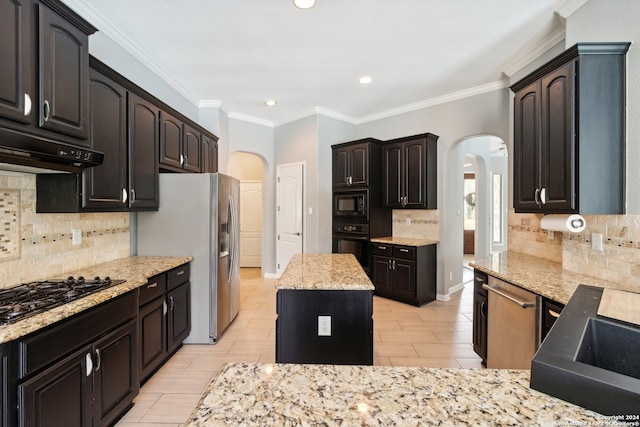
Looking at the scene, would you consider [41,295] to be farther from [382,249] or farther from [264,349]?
[382,249]

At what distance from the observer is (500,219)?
26.2ft

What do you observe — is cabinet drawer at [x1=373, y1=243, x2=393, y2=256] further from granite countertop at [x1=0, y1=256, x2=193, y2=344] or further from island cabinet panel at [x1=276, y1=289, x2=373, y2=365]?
granite countertop at [x1=0, y1=256, x2=193, y2=344]

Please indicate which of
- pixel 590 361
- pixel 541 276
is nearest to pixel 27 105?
pixel 590 361

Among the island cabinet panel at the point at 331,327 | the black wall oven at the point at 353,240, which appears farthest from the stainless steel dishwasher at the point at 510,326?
the black wall oven at the point at 353,240

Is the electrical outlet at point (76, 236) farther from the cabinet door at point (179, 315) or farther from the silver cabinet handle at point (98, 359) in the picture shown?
the silver cabinet handle at point (98, 359)

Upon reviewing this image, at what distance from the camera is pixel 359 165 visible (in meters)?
4.71

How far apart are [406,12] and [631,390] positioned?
8.92ft

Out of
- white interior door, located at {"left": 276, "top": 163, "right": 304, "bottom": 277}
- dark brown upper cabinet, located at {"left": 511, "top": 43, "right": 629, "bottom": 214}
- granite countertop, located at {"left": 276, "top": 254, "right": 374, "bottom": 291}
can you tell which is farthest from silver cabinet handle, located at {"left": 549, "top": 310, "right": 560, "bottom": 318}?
white interior door, located at {"left": 276, "top": 163, "right": 304, "bottom": 277}

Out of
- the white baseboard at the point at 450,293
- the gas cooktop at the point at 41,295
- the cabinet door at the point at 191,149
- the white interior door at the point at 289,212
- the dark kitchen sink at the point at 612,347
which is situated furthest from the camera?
the white interior door at the point at 289,212

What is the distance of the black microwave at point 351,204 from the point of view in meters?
A: 4.62

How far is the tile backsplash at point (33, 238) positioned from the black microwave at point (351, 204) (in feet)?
10.8

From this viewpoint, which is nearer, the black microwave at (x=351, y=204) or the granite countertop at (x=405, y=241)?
the granite countertop at (x=405, y=241)

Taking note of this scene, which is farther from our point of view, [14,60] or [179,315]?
[179,315]

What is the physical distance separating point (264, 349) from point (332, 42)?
3.09 meters
